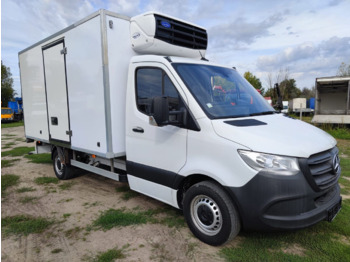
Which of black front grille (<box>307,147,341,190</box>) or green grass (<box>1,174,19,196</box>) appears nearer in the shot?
black front grille (<box>307,147,341,190</box>)

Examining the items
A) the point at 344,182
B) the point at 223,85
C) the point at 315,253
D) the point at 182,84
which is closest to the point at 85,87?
the point at 182,84

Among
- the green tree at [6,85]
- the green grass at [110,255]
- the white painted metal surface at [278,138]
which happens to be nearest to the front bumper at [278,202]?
the white painted metal surface at [278,138]

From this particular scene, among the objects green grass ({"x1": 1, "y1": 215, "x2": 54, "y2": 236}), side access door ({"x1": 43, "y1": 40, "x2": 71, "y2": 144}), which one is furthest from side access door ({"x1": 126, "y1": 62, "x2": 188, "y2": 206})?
side access door ({"x1": 43, "y1": 40, "x2": 71, "y2": 144})

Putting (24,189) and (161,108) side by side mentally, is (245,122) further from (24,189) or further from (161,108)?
(24,189)

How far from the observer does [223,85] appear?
3818 mm

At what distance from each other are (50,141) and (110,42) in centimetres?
326

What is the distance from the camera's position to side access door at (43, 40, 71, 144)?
531 cm

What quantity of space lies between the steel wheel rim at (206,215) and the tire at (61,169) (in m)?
3.95

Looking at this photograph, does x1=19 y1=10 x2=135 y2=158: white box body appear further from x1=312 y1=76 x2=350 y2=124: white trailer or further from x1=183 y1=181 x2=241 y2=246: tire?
x1=312 y1=76 x2=350 y2=124: white trailer

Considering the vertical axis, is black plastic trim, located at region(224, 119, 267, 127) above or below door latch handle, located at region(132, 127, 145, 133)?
above

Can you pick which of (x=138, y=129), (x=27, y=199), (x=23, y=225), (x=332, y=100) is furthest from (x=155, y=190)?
(x=332, y=100)

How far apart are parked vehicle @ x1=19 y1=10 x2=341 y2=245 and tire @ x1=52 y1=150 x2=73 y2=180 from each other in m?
0.99

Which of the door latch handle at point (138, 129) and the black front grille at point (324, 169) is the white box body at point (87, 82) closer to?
the door latch handle at point (138, 129)

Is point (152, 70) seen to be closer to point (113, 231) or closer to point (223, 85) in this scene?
point (223, 85)
